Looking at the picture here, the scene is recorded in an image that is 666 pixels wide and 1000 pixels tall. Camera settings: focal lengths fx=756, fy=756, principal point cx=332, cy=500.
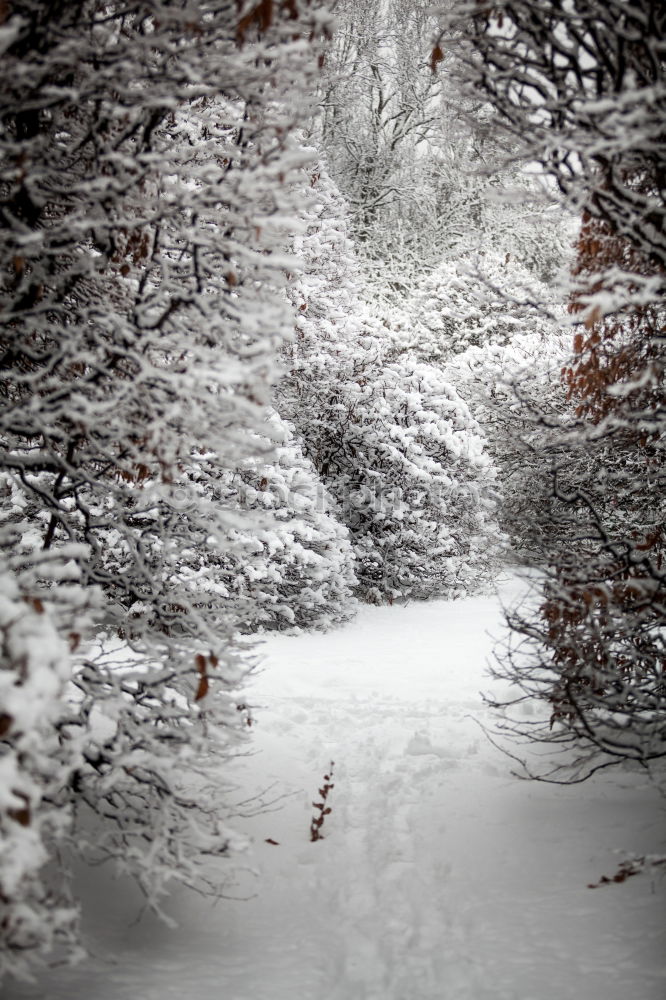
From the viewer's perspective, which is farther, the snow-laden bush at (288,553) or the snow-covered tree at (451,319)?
the snow-covered tree at (451,319)

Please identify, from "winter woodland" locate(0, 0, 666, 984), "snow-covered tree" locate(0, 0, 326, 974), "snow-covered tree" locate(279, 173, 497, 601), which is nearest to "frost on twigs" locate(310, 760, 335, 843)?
"winter woodland" locate(0, 0, 666, 984)

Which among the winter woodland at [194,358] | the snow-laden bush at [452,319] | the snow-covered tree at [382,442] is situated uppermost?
the snow-laden bush at [452,319]

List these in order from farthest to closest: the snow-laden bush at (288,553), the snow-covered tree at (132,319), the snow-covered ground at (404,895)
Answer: the snow-laden bush at (288,553)
the snow-covered ground at (404,895)
the snow-covered tree at (132,319)

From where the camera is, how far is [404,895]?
453 cm

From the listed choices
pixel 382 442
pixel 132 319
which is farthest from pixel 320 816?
pixel 382 442

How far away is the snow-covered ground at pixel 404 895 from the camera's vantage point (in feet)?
Answer: 12.1

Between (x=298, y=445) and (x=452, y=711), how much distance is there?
451 cm

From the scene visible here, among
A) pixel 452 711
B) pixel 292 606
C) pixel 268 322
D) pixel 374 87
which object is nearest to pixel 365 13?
pixel 374 87

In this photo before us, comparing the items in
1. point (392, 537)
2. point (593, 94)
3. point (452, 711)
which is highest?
point (392, 537)

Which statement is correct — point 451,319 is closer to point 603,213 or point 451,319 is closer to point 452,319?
point 452,319

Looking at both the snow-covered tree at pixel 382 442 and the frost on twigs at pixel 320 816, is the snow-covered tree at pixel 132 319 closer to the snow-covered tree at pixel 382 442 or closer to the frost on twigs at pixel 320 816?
the frost on twigs at pixel 320 816

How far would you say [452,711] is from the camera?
7.40 meters

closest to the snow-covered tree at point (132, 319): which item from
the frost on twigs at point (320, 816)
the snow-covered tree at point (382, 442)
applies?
the frost on twigs at point (320, 816)

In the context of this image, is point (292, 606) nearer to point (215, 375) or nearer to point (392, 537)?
point (392, 537)
